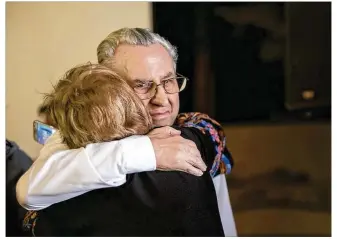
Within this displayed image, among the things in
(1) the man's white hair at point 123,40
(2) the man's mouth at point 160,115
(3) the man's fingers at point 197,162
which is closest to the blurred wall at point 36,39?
(1) the man's white hair at point 123,40

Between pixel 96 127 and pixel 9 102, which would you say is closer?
pixel 96 127

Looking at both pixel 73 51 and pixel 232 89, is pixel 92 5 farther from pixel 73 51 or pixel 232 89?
pixel 232 89

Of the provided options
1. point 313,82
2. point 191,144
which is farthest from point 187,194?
point 313,82

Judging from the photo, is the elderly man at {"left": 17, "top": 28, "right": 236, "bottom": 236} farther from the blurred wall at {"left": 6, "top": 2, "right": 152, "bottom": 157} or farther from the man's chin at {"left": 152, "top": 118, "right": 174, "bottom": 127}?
the blurred wall at {"left": 6, "top": 2, "right": 152, "bottom": 157}

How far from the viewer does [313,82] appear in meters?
0.93

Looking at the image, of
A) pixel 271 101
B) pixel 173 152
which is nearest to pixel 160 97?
pixel 173 152

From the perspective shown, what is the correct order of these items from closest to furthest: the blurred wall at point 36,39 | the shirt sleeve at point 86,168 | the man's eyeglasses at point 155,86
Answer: the shirt sleeve at point 86,168 → the man's eyeglasses at point 155,86 → the blurred wall at point 36,39

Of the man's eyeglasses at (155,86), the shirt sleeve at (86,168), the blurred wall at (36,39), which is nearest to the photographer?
the shirt sleeve at (86,168)

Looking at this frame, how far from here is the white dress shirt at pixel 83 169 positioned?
0.63 m

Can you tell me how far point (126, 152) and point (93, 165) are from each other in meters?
0.05

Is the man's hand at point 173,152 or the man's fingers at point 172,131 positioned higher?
the man's fingers at point 172,131

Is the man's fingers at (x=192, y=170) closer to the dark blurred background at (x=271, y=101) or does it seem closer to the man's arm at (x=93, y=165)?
the man's arm at (x=93, y=165)

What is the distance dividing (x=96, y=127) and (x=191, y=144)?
179mm

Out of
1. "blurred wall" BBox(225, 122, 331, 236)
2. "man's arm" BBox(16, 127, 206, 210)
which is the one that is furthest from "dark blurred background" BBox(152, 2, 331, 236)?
"man's arm" BBox(16, 127, 206, 210)
